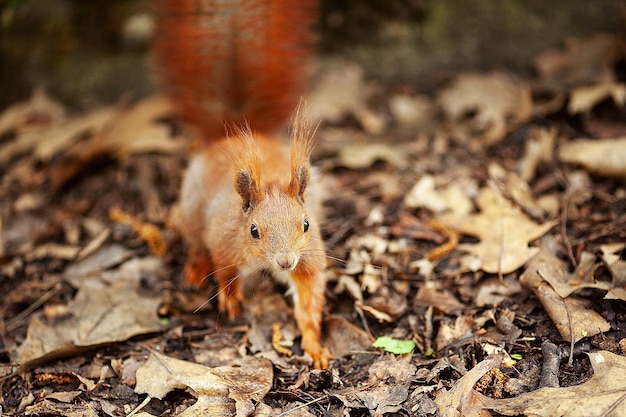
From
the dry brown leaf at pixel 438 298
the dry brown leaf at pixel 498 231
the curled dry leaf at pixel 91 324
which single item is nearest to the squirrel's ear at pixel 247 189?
the curled dry leaf at pixel 91 324

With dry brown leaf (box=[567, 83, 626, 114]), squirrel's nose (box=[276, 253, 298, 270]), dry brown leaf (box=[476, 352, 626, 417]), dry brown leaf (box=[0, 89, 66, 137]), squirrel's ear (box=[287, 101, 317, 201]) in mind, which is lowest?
dry brown leaf (box=[476, 352, 626, 417])

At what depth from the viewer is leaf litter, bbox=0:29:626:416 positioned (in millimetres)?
2633

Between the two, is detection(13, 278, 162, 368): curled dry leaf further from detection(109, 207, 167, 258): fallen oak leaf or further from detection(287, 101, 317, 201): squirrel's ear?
detection(287, 101, 317, 201): squirrel's ear

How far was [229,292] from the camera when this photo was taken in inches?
129

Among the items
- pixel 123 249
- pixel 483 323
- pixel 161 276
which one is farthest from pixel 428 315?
pixel 123 249

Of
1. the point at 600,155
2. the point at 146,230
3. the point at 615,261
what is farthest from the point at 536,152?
the point at 146,230

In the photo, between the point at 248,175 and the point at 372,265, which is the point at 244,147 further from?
the point at 372,265

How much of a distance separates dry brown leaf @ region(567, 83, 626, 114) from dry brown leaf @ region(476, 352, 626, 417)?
2169 mm

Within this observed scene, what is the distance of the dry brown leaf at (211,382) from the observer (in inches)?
101

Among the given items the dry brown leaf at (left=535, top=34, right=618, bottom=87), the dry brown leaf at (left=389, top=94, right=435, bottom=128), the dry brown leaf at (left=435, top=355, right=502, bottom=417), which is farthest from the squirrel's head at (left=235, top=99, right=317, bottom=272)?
the dry brown leaf at (left=535, top=34, right=618, bottom=87)

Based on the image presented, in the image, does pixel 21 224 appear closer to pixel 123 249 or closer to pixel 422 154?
pixel 123 249

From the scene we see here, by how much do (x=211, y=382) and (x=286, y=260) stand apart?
585 mm

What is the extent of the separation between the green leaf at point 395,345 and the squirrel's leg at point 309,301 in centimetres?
24

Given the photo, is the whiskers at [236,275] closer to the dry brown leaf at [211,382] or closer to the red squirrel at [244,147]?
the red squirrel at [244,147]
